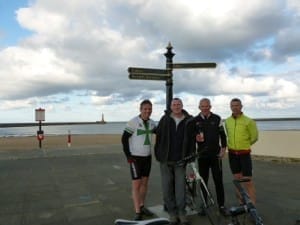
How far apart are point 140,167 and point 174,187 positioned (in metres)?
0.60

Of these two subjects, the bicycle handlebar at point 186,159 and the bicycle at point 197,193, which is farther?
the bicycle at point 197,193

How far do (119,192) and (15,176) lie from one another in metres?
3.79

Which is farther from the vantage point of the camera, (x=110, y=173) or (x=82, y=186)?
(x=110, y=173)

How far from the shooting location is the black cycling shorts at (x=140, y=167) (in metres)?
5.43

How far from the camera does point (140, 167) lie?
216 inches

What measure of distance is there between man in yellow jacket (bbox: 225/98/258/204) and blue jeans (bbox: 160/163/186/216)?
1053 mm

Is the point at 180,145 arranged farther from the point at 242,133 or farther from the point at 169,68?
the point at 169,68

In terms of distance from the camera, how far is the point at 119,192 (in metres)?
7.61

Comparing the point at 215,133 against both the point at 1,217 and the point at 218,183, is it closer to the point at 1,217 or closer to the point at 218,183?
the point at 218,183

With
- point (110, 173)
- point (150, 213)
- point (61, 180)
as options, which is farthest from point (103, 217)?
point (110, 173)

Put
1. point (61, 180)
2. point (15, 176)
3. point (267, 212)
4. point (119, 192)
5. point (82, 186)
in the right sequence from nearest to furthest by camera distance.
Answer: point (267, 212) < point (119, 192) < point (82, 186) < point (61, 180) < point (15, 176)

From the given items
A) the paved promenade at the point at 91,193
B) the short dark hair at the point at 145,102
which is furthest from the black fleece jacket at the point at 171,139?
the paved promenade at the point at 91,193

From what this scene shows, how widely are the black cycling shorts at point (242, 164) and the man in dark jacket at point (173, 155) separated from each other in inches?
41.0

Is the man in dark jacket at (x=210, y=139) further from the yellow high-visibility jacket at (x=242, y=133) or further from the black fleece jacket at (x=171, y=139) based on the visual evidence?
the black fleece jacket at (x=171, y=139)
